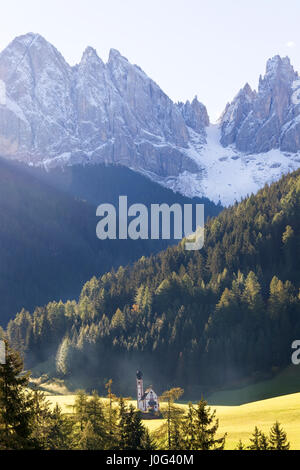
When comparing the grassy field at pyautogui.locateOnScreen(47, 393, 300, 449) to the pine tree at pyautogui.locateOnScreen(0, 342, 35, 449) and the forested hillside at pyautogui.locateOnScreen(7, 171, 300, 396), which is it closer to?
the pine tree at pyautogui.locateOnScreen(0, 342, 35, 449)

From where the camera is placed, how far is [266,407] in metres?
76.0

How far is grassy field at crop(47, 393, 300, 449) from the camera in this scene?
5547cm

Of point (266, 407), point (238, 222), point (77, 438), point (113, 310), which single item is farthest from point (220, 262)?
point (77, 438)

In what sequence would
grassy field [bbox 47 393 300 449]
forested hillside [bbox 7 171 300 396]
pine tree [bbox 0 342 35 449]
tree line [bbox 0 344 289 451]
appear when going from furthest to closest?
forested hillside [bbox 7 171 300 396] < grassy field [bbox 47 393 300 449] < tree line [bbox 0 344 289 451] < pine tree [bbox 0 342 35 449]

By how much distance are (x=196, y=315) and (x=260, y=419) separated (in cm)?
5531

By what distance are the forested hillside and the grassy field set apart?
2435 centimetres

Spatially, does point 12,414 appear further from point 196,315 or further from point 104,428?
point 196,315

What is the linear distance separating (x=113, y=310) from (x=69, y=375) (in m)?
24.0

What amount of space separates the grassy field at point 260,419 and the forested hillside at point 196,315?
24.4 meters

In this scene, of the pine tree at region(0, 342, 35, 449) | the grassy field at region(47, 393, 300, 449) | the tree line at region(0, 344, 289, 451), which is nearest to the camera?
the pine tree at region(0, 342, 35, 449)

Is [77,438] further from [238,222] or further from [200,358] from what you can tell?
[238,222]

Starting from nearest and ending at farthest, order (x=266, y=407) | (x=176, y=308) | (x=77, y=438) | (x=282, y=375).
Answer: (x=77, y=438)
(x=266, y=407)
(x=282, y=375)
(x=176, y=308)

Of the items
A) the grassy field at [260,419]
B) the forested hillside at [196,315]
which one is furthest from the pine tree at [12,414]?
the forested hillside at [196,315]

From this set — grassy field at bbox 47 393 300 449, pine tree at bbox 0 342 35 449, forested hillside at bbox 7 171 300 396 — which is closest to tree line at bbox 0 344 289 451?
pine tree at bbox 0 342 35 449
